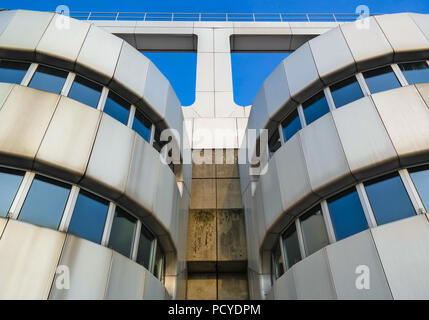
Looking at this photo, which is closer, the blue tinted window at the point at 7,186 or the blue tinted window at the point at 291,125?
the blue tinted window at the point at 7,186

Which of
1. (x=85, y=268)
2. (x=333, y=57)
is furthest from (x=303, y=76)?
(x=85, y=268)

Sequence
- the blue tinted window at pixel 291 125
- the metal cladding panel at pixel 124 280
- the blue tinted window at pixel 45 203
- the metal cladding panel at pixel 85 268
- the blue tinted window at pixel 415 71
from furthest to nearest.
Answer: the blue tinted window at pixel 291 125
the blue tinted window at pixel 415 71
the metal cladding panel at pixel 124 280
the blue tinted window at pixel 45 203
the metal cladding panel at pixel 85 268

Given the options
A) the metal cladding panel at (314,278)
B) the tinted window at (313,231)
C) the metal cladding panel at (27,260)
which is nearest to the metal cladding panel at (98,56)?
the metal cladding panel at (27,260)

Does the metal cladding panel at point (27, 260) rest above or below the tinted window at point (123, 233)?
below

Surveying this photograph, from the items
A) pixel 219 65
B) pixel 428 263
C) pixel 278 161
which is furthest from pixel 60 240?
pixel 219 65

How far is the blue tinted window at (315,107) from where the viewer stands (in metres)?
10.8

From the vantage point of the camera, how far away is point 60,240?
721 cm

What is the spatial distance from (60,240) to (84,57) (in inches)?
225

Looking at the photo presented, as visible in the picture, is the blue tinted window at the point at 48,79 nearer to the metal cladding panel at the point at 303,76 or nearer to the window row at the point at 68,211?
the window row at the point at 68,211

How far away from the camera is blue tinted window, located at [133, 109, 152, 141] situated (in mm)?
11251

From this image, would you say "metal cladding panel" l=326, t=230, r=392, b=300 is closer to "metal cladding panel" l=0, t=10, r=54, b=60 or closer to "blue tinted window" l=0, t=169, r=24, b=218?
"blue tinted window" l=0, t=169, r=24, b=218

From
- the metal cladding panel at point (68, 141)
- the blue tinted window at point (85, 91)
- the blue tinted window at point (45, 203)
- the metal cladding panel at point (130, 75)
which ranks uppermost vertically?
the metal cladding panel at point (130, 75)

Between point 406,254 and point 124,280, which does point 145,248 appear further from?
point 406,254

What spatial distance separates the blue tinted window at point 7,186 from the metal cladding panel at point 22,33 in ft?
12.8
